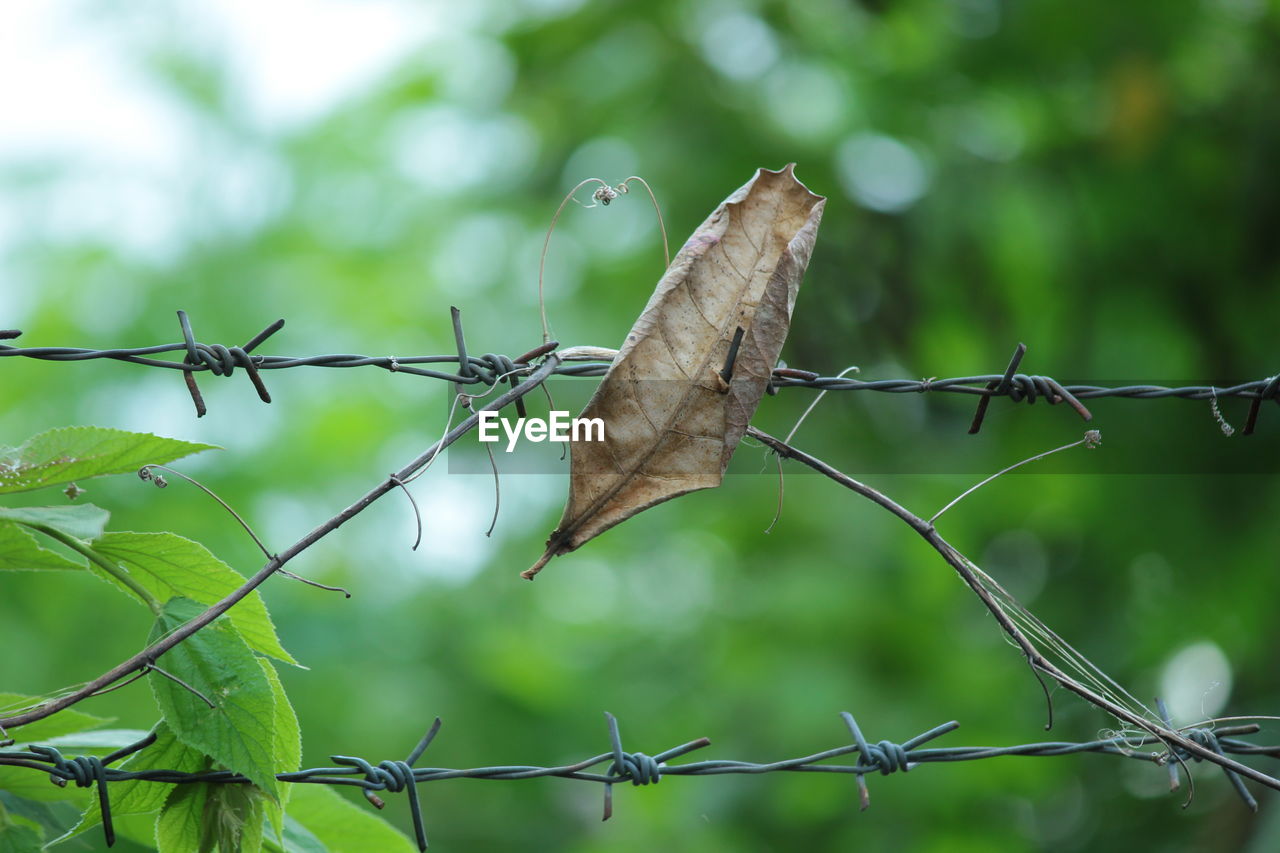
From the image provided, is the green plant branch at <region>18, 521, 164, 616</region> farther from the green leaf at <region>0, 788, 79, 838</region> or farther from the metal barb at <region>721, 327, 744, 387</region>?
the metal barb at <region>721, 327, 744, 387</region>

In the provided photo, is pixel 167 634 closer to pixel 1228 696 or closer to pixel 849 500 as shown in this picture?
pixel 849 500

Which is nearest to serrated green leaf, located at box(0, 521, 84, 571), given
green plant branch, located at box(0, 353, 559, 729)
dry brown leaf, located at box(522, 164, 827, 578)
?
green plant branch, located at box(0, 353, 559, 729)

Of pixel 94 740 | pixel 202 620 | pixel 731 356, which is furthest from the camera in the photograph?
pixel 94 740

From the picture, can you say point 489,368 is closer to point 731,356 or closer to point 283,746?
point 731,356

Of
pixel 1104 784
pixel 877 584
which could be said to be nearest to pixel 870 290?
pixel 877 584

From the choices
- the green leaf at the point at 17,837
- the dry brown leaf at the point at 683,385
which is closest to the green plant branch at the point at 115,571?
the green leaf at the point at 17,837

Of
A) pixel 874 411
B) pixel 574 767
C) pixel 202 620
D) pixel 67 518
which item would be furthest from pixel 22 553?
pixel 874 411

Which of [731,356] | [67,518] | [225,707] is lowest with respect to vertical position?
[225,707]
